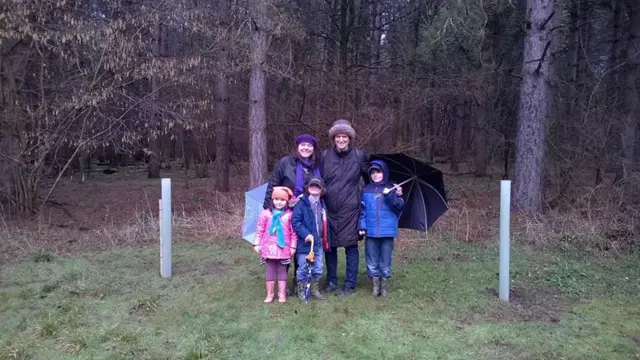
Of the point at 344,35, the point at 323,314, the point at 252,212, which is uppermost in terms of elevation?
the point at 344,35

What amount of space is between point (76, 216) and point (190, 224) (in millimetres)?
3990

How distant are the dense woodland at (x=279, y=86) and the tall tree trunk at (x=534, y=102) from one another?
0.02 metres

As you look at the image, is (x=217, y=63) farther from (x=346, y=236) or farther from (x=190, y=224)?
(x=346, y=236)

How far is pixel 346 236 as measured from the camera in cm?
521

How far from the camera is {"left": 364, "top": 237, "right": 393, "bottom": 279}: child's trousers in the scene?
5.34 m

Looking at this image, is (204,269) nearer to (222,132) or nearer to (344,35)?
(222,132)

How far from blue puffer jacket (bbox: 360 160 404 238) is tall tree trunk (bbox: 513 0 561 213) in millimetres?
5464

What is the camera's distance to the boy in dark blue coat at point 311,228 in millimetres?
5027

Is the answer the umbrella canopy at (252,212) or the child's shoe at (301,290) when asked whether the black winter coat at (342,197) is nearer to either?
the child's shoe at (301,290)

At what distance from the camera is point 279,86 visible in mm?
13648

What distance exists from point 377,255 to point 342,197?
2.39 feet

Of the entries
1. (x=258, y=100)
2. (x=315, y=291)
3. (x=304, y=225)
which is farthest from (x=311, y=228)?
(x=258, y=100)

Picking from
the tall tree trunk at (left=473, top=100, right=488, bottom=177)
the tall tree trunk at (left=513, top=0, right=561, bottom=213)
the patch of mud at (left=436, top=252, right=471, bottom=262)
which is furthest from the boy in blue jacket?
the tall tree trunk at (left=473, top=100, right=488, bottom=177)

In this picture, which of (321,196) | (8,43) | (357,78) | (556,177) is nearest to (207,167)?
(357,78)
